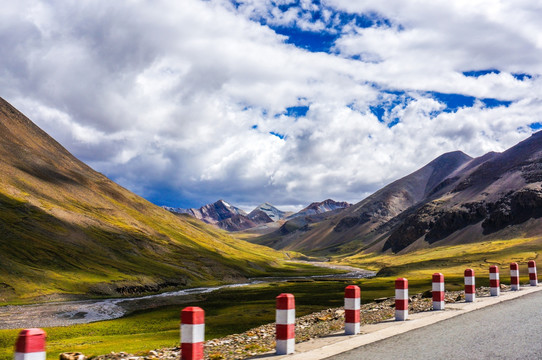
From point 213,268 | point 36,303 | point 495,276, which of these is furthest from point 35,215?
point 495,276

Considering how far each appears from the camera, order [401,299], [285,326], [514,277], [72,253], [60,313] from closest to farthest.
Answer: [285,326] < [401,299] < [514,277] < [60,313] < [72,253]

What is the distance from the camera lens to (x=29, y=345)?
8531mm

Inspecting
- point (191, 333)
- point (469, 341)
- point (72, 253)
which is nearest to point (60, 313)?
point (72, 253)

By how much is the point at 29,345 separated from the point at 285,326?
21.0 feet

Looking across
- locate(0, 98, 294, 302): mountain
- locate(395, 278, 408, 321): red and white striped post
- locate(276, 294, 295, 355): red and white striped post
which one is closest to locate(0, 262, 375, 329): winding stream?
locate(0, 98, 294, 302): mountain

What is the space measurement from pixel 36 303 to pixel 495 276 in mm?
84861

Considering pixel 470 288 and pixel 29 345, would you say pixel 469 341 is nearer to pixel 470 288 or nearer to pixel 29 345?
pixel 29 345

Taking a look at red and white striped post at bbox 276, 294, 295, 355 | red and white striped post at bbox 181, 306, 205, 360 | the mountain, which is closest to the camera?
red and white striped post at bbox 181, 306, 205, 360

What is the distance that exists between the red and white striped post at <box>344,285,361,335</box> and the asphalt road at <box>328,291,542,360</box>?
149 centimetres

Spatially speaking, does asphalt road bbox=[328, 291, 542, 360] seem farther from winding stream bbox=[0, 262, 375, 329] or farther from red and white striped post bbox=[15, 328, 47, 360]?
winding stream bbox=[0, 262, 375, 329]

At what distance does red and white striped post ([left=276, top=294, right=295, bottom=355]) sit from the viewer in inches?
504

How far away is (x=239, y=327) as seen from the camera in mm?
41000

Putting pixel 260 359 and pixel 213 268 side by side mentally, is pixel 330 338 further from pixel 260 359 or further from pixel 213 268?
pixel 213 268

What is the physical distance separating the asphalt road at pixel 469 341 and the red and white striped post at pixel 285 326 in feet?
4.69
